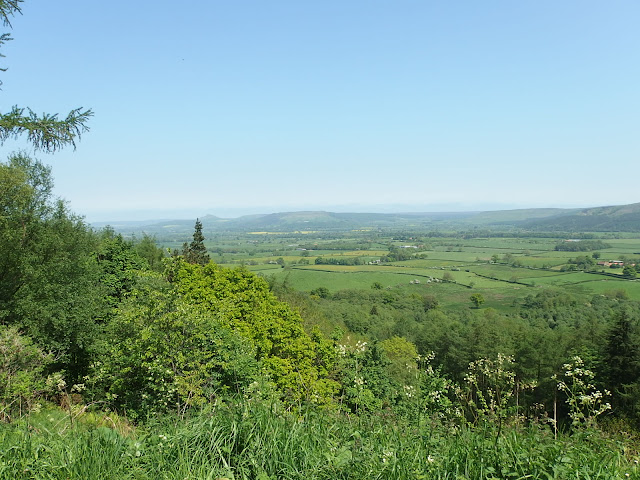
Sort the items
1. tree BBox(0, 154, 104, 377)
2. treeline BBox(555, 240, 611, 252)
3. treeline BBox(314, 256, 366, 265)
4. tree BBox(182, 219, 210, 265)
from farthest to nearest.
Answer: treeline BBox(555, 240, 611, 252) < treeline BBox(314, 256, 366, 265) < tree BBox(182, 219, 210, 265) < tree BBox(0, 154, 104, 377)

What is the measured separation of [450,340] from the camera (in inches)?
Result: 1612

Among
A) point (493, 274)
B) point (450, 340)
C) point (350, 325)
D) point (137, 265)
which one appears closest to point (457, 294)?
point (493, 274)

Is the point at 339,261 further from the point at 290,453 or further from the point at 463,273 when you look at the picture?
the point at 290,453

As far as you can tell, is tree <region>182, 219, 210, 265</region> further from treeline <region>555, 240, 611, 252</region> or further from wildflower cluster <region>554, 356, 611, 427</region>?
treeline <region>555, 240, 611, 252</region>

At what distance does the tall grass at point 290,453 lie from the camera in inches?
113

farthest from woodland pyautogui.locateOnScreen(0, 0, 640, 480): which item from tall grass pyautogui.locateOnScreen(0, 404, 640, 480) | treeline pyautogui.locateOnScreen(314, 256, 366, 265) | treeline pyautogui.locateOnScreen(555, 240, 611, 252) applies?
treeline pyautogui.locateOnScreen(555, 240, 611, 252)

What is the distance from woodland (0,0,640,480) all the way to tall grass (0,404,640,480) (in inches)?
0.7

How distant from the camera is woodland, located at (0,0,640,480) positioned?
305 cm

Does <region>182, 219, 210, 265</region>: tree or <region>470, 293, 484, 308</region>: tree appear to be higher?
<region>182, 219, 210, 265</region>: tree

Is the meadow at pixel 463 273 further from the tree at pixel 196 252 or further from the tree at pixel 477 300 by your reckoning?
the tree at pixel 196 252

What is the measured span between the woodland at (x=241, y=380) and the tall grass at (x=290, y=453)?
17mm

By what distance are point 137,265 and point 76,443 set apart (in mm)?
31736

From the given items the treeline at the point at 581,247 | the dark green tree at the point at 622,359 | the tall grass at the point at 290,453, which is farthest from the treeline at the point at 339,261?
the tall grass at the point at 290,453

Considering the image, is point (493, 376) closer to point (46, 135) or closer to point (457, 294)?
point (46, 135)
